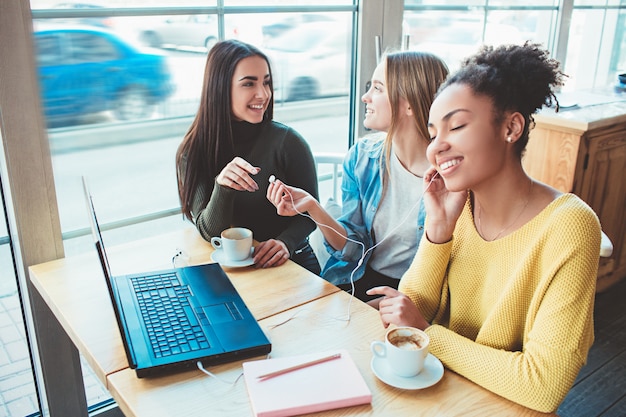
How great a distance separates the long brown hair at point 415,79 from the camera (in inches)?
70.3

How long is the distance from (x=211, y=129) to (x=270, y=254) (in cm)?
49

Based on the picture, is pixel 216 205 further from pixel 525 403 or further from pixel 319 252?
pixel 525 403

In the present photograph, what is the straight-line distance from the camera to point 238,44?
6.05 ft

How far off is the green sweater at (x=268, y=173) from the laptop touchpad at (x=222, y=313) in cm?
55

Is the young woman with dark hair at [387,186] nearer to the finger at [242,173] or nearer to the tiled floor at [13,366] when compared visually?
the finger at [242,173]

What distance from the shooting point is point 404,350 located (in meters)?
1.08

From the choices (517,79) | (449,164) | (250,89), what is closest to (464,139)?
(449,164)

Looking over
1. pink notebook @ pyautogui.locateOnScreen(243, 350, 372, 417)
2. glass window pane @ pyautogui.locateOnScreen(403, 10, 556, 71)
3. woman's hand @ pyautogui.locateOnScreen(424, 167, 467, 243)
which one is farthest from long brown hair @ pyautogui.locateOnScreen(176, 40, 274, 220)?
glass window pane @ pyautogui.locateOnScreen(403, 10, 556, 71)

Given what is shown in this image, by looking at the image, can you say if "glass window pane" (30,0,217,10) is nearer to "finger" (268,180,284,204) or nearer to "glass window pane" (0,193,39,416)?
"finger" (268,180,284,204)

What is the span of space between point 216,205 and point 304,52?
865 millimetres

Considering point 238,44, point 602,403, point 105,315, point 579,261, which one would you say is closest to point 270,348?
point 105,315

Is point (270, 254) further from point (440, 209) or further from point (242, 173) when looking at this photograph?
point (440, 209)

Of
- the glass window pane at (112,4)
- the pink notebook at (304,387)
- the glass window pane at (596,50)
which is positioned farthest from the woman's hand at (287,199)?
the glass window pane at (596,50)

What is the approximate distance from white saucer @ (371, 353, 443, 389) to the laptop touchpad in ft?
1.14
